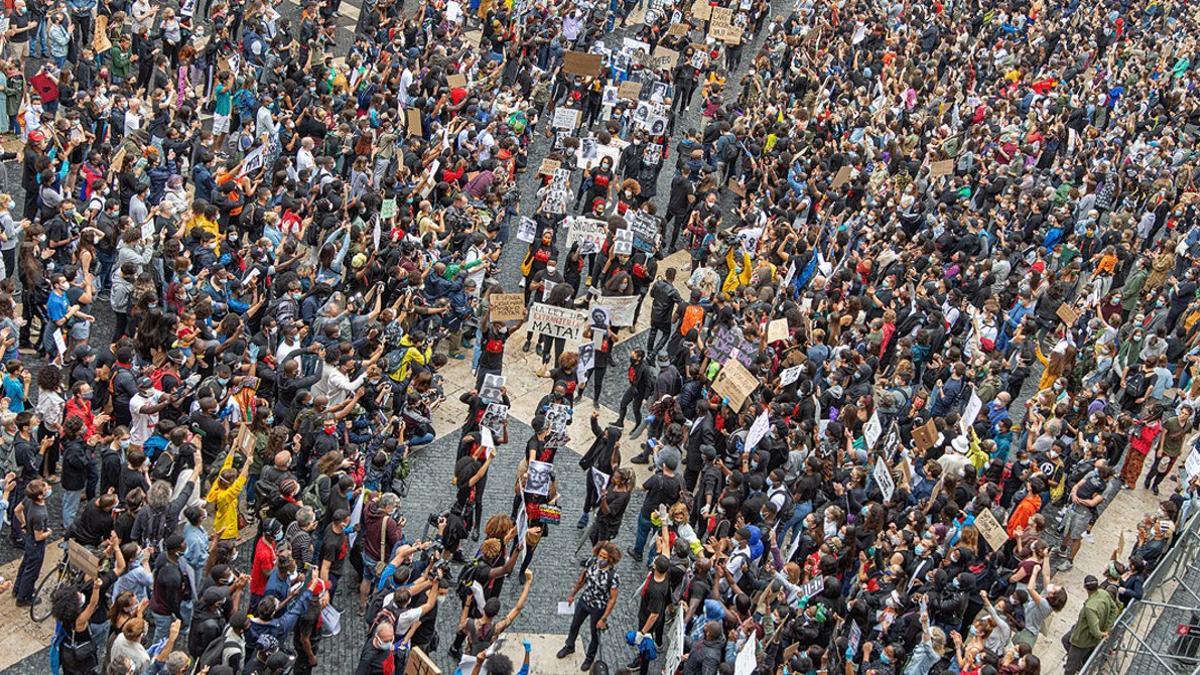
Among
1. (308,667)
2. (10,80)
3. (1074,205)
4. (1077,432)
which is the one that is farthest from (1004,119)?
(308,667)

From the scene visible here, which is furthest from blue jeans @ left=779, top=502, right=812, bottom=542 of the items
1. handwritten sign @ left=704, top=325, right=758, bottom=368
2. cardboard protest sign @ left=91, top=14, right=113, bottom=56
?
cardboard protest sign @ left=91, top=14, right=113, bottom=56

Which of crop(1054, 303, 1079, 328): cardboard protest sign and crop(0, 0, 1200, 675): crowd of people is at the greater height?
crop(1054, 303, 1079, 328): cardboard protest sign

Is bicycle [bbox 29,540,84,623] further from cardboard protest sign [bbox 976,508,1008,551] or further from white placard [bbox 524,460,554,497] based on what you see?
cardboard protest sign [bbox 976,508,1008,551]

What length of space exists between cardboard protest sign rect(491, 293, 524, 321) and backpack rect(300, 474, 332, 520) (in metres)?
4.55

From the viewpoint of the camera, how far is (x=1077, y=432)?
2042cm

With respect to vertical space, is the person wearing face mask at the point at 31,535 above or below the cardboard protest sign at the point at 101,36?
below

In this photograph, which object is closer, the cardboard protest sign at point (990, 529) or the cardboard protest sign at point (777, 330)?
the cardboard protest sign at point (990, 529)

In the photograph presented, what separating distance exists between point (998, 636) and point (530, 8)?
21514 millimetres

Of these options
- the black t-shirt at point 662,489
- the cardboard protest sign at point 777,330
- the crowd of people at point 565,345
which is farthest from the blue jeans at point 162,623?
the cardboard protest sign at point 777,330

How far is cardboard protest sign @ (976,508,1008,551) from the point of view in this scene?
16.9 m

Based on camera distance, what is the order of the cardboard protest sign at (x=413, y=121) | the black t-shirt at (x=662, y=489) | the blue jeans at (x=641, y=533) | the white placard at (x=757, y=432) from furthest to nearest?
the cardboard protest sign at (x=413, y=121) < the white placard at (x=757, y=432) < the blue jeans at (x=641, y=533) < the black t-shirt at (x=662, y=489)

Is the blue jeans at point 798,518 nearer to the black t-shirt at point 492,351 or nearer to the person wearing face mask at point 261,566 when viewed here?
the black t-shirt at point 492,351

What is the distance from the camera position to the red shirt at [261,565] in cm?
1470

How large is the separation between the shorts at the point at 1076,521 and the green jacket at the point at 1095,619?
2425mm
